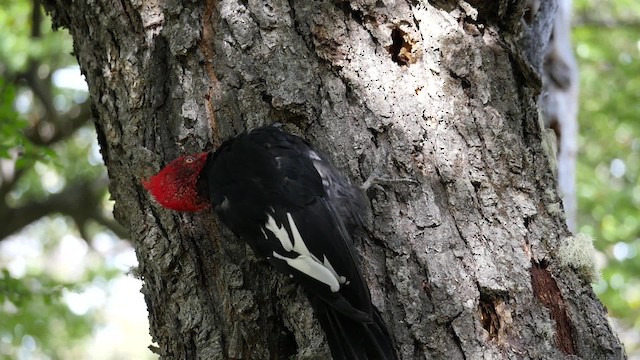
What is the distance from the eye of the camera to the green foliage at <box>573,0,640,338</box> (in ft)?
23.0

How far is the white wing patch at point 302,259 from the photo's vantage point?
2.03m

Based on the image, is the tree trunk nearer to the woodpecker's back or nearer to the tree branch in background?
the woodpecker's back

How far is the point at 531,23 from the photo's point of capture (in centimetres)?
319

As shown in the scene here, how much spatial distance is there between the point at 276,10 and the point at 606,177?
8.72 meters

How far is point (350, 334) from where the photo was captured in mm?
2035

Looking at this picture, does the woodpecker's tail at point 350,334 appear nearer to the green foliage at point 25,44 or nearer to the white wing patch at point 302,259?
the white wing patch at point 302,259

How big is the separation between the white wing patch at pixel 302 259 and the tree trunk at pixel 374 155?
3.7 inches

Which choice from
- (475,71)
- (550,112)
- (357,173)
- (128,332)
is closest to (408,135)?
(357,173)

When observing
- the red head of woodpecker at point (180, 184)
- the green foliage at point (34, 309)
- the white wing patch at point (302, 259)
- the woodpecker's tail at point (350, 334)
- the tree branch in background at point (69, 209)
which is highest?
the tree branch in background at point (69, 209)

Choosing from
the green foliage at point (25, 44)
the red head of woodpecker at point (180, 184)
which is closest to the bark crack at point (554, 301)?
the red head of woodpecker at point (180, 184)

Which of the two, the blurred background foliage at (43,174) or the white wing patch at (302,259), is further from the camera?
the blurred background foliage at (43,174)

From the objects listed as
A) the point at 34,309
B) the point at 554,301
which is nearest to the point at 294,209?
the point at 554,301

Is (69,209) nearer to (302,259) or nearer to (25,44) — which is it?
(25,44)

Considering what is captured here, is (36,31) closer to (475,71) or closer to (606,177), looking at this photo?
(475,71)
